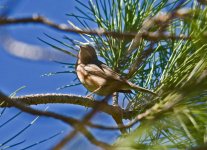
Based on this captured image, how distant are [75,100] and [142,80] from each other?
28 cm

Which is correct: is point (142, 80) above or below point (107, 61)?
below

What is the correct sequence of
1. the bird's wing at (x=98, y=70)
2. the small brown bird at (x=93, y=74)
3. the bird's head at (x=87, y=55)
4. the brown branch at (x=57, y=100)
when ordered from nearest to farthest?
the brown branch at (x=57, y=100)
the small brown bird at (x=93, y=74)
the bird's wing at (x=98, y=70)
the bird's head at (x=87, y=55)

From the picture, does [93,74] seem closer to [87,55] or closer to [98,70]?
[98,70]

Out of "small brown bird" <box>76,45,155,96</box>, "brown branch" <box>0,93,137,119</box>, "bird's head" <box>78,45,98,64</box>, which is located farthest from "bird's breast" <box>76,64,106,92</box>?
"brown branch" <box>0,93,137,119</box>

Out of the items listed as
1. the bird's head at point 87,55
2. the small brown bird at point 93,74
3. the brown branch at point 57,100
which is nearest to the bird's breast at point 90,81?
the small brown bird at point 93,74

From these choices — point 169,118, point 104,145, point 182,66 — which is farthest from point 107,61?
point 104,145

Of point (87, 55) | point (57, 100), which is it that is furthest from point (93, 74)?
point (57, 100)

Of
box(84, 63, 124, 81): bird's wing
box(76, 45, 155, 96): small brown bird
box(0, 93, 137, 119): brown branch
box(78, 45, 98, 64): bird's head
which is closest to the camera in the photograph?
box(0, 93, 137, 119): brown branch

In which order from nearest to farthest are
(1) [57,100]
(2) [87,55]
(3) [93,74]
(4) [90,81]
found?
(1) [57,100]
(4) [90,81]
(3) [93,74]
(2) [87,55]

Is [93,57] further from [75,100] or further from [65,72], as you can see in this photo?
[75,100]

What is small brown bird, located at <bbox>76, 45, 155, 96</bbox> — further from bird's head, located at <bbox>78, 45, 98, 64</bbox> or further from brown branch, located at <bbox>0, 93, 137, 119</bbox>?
brown branch, located at <bbox>0, 93, 137, 119</bbox>

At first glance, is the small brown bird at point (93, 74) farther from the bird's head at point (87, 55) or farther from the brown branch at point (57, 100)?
the brown branch at point (57, 100)

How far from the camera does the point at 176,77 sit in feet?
3.97

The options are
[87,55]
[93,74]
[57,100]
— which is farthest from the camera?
[87,55]
